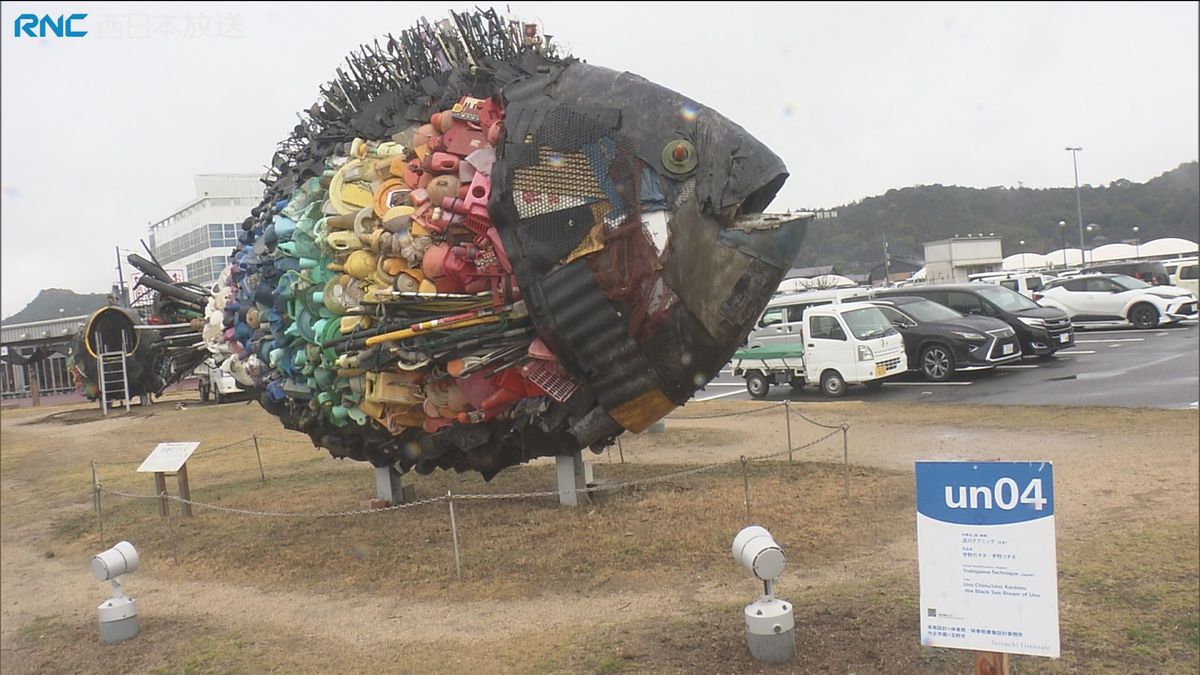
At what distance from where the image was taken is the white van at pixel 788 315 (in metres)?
15.4

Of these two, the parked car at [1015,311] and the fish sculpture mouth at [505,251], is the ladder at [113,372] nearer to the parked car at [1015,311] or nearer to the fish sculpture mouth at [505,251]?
the fish sculpture mouth at [505,251]

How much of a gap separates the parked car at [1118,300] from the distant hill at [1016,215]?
12.2 feet

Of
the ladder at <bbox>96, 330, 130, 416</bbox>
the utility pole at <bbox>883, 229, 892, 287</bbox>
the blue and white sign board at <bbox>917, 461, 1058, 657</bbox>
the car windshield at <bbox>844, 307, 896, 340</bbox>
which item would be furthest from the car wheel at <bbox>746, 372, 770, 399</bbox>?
the ladder at <bbox>96, 330, 130, 416</bbox>

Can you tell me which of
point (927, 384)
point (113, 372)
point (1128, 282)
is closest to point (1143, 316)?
point (1128, 282)

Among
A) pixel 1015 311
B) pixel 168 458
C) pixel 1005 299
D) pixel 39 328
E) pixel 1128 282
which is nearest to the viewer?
pixel 168 458

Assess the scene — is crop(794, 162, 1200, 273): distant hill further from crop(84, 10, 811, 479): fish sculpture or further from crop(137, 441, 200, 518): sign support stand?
crop(137, 441, 200, 518): sign support stand

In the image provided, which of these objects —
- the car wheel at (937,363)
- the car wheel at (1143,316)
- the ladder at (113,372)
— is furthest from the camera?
the car wheel at (1143,316)

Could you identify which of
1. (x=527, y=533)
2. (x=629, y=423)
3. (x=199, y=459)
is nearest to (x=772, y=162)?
(x=629, y=423)

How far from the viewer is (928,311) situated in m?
15.6

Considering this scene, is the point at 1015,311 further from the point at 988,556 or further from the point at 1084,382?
the point at 988,556

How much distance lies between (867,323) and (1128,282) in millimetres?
9345

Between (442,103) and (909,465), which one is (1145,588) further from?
(442,103)

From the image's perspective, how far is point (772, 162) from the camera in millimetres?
4066

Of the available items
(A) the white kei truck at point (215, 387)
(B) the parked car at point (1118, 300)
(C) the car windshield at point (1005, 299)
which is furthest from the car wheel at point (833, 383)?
(A) the white kei truck at point (215, 387)
